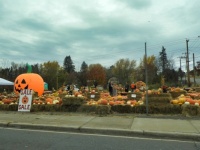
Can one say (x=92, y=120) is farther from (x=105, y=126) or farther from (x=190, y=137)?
(x=190, y=137)

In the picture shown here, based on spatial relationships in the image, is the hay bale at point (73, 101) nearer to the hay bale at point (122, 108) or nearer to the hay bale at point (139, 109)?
the hay bale at point (122, 108)

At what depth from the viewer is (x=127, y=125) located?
10195 millimetres

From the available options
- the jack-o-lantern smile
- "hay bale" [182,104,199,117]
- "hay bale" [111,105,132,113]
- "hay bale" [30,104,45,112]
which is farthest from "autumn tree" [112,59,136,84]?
"hay bale" [182,104,199,117]

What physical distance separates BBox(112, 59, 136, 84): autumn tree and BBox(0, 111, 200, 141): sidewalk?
294ft

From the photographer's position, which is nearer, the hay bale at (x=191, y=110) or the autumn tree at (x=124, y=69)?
the hay bale at (x=191, y=110)

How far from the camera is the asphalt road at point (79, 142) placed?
7.32 metres

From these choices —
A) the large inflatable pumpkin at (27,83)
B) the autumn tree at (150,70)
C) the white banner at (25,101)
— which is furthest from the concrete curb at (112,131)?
the autumn tree at (150,70)

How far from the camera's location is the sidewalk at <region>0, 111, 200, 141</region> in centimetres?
891

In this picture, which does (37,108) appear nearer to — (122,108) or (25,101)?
(25,101)

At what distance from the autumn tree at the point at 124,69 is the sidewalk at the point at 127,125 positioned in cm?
8971

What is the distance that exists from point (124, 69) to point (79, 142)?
316ft

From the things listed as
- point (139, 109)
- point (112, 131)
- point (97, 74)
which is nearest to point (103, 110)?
point (139, 109)

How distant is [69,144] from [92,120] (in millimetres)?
3871

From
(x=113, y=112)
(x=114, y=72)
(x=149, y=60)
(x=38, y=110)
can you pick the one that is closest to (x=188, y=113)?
(x=113, y=112)
